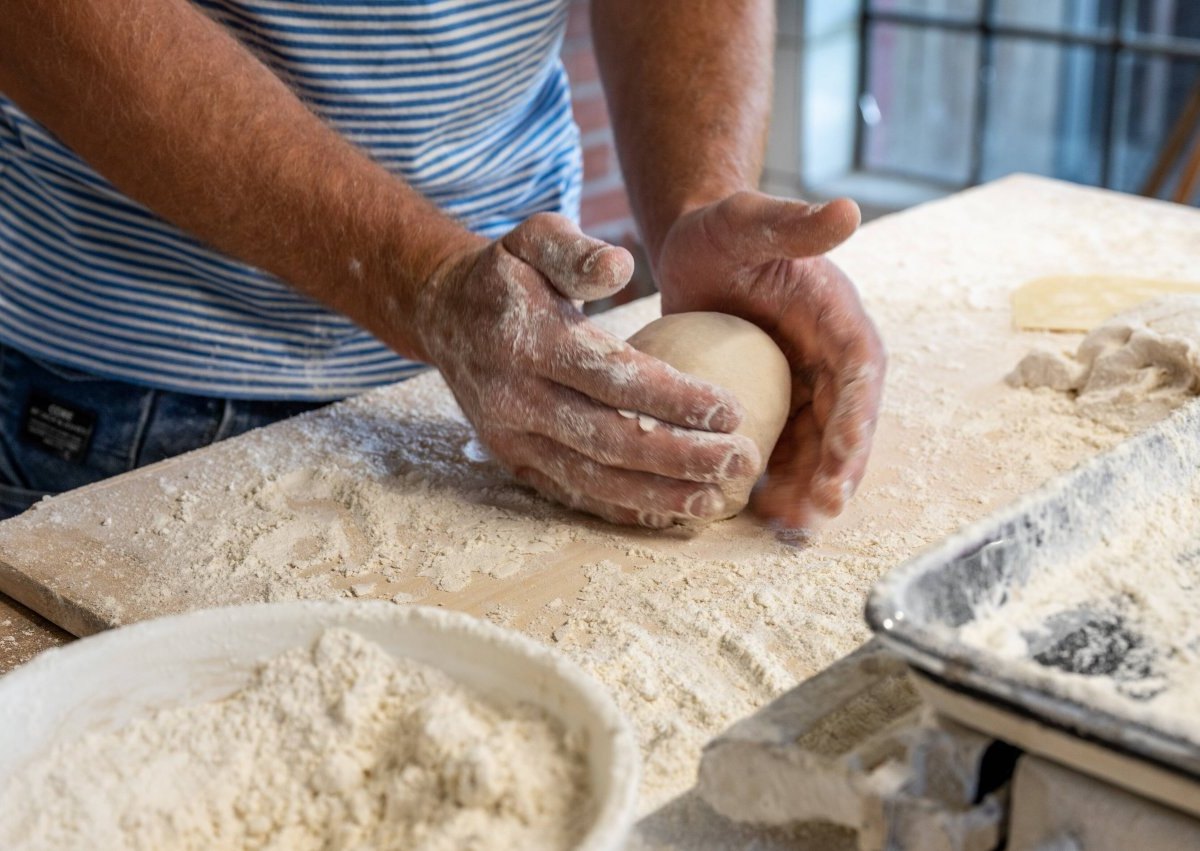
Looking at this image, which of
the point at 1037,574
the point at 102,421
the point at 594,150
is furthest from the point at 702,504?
the point at 594,150

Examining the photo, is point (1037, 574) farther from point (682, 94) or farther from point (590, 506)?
point (682, 94)

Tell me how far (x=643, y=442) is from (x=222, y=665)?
0.49 meters

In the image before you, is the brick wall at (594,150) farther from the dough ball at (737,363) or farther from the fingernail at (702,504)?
the fingernail at (702,504)

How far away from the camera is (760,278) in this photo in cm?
140

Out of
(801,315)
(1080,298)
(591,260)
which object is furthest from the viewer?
(1080,298)

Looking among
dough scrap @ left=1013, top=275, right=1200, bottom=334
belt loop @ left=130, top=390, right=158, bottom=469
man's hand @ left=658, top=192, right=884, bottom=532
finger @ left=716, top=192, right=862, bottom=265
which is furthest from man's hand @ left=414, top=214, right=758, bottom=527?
dough scrap @ left=1013, top=275, right=1200, bottom=334

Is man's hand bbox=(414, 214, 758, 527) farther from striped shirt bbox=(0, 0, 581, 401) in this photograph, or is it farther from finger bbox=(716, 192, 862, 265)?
striped shirt bbox=(0, 0, 581, 401)

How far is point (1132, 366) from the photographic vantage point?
147cm

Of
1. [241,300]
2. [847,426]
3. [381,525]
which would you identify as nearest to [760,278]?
[847,426]

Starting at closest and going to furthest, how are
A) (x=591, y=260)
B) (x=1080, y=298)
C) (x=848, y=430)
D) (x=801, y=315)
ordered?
(x=591, y=260) < (x=848, y=430) < (x=801, y=315) < (x=1080, y=298)

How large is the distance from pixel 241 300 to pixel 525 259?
2.04ft

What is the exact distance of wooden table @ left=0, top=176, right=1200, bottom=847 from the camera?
103 cm

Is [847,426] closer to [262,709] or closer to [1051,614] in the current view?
[1051,614]

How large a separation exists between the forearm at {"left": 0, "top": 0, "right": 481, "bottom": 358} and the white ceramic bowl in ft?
1.84
